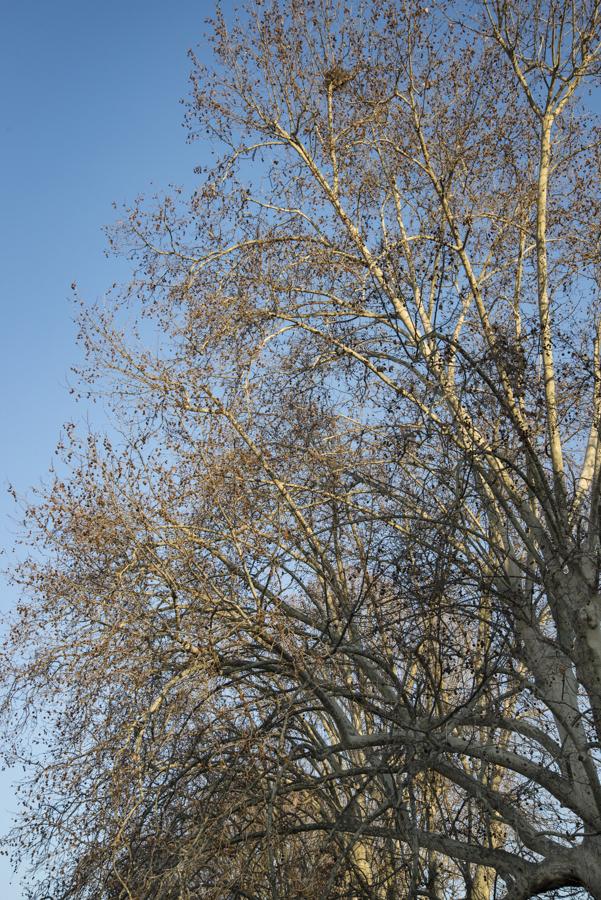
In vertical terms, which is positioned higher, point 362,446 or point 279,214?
point 279,214

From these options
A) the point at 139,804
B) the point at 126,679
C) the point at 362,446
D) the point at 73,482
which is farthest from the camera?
the point at 362,446

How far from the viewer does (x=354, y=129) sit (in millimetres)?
11617

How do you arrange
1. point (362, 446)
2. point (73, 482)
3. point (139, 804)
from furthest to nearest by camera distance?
point (362, 446) → point (73, 482) → point (139, 804)

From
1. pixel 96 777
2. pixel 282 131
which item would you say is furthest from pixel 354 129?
pixel 96 777

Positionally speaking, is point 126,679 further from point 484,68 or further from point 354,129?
point 484,68

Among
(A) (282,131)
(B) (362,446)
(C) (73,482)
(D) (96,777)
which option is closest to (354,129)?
(A) (282,131)

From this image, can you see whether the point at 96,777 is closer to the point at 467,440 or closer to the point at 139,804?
the point at 139,804

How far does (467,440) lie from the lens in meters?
9.77

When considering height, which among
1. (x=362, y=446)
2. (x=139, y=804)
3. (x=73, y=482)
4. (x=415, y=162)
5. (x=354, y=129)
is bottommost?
(x=139, y=804)

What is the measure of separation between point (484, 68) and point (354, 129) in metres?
1.67

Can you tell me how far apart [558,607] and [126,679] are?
406cm

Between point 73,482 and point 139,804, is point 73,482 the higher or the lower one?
the higher one

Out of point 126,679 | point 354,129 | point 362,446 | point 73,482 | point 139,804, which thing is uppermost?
point 354,129

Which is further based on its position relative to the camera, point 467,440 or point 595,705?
point 467,440
